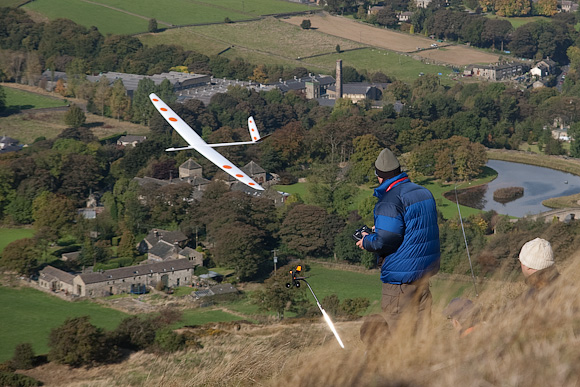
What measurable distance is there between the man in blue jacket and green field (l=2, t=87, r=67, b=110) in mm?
68881

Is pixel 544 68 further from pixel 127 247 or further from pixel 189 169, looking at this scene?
pixel 127 247

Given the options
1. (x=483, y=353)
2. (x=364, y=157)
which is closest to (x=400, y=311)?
(x=483, y=353)

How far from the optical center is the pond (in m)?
46.2

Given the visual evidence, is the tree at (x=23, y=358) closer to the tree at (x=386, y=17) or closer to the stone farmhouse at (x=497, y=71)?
the stone farmhouse at (x=497, y=71)

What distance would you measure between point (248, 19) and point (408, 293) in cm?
10188

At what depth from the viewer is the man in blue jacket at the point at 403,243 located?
661 cm

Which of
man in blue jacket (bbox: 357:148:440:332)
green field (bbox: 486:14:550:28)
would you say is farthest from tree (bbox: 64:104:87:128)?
green field (bbox: 486:14:550:28)

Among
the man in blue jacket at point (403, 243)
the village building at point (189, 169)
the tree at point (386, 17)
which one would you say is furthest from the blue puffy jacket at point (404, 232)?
the tree at point (386, 17)

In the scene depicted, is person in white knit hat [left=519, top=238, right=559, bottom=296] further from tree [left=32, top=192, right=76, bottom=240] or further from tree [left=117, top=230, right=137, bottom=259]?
tree [left=32, top=192, right=76, bottom=240]

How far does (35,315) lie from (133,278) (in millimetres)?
5184

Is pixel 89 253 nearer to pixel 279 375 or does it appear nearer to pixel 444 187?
pixel 444 187

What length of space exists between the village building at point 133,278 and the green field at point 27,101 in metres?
41.0

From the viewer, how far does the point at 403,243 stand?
670cm

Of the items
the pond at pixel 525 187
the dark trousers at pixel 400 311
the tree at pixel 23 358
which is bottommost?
the pond at pixel 525 187
